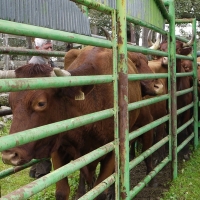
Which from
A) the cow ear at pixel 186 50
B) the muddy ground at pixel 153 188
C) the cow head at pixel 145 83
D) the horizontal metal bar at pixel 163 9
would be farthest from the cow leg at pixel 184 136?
the horizontal metal bar at pixel 163 9

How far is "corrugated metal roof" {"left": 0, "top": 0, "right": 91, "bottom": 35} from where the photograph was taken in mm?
2020

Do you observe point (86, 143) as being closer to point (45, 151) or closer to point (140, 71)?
point (45, 151)

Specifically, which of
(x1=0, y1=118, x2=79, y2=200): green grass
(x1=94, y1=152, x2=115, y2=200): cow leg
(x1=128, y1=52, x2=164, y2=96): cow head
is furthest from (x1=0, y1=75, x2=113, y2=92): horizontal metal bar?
(x1=0, y1=118, x2=79, y2=200): green grass

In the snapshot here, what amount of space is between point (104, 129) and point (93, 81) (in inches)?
47.8

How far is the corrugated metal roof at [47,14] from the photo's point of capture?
2.02 m

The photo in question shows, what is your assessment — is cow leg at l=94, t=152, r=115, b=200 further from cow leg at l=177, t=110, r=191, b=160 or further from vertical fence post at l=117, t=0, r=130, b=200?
cow leg at l=177, t=110, r=191, b=160

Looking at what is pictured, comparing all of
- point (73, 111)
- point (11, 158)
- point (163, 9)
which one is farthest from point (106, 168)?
point (163, 9)

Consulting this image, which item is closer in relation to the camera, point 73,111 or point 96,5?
point 96,5

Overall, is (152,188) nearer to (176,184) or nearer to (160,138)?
(176,184)

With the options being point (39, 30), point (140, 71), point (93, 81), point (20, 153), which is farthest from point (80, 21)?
point (140, 71)

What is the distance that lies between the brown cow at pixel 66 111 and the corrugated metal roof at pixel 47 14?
1.59 ft

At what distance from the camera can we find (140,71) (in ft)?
16.2

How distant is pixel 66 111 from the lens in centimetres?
335

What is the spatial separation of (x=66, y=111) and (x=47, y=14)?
4.02ft
